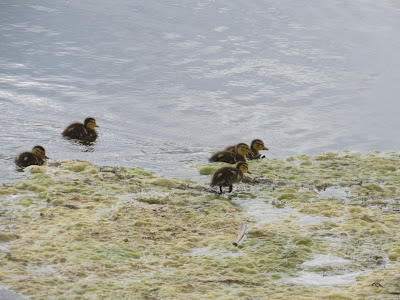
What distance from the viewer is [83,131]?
9547 millimetres

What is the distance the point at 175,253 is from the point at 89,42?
9.24 m

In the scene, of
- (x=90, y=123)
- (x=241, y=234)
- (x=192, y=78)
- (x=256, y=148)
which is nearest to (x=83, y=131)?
(x=90, y=123)

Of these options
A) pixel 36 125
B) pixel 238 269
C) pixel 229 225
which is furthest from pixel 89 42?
pixel 238 269

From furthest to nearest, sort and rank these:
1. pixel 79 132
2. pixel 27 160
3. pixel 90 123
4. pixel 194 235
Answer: pixel 90 123 → pixel 79 132 → pixel 27 160 → pixel 194 235

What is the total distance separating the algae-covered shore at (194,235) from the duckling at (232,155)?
16.1 inches

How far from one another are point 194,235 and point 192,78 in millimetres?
6502

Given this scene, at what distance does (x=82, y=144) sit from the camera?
954 centimetres

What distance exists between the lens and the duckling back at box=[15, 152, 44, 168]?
8.16 meters

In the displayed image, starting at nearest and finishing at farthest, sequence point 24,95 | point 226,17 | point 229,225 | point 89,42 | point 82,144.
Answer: point 229,225, point 82,144, point 24,95, point 89,42, point 226,17

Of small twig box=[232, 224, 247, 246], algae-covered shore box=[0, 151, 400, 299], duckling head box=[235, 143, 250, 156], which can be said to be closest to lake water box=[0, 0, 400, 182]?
duckling head box=[235, 143, 250, 156]

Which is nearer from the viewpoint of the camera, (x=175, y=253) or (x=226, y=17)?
(x=175, y=253)

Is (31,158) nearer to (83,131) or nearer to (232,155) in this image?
(83,131)

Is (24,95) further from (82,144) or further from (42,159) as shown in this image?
(42,159)

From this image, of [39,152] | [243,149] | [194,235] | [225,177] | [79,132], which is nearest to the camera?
[194,235]
